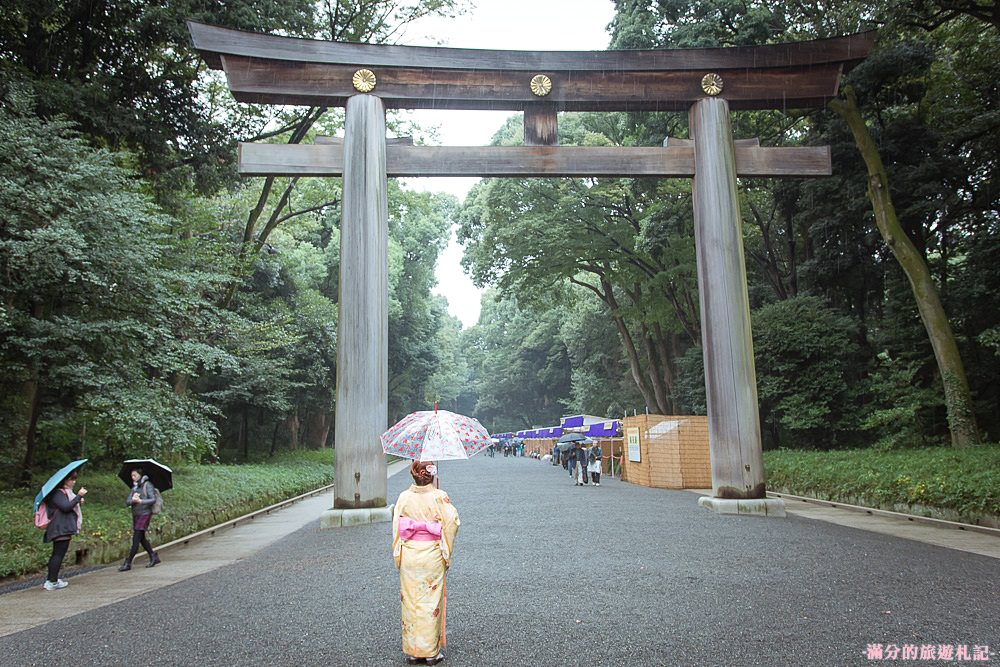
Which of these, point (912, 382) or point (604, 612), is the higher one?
point (912, 382)

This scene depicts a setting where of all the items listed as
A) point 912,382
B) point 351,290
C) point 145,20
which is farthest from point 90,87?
point 912,382

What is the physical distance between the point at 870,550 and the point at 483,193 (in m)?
22.2

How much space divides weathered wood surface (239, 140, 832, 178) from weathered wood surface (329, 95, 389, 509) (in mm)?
406

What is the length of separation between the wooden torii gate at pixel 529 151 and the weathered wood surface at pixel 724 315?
23 millimetres

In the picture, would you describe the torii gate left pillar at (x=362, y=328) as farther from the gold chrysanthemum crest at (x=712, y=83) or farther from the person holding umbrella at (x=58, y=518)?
the gold chrysanthemum crest at (x=712, y=83)

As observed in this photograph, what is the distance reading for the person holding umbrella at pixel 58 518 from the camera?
7.41 m

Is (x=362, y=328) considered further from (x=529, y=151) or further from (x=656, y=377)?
(x=656, y=377)

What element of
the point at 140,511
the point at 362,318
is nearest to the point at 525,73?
the point at 362,318

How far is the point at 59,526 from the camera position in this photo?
7457 mm

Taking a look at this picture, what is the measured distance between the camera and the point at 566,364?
5481cm

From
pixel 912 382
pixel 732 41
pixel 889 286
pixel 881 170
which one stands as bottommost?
pixel 912 382

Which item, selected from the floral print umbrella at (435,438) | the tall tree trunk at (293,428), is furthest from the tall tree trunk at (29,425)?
the tall tree trunk at (293,428)

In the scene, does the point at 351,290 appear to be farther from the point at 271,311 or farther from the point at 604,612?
the point at 271,311

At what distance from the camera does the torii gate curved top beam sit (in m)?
11.0
